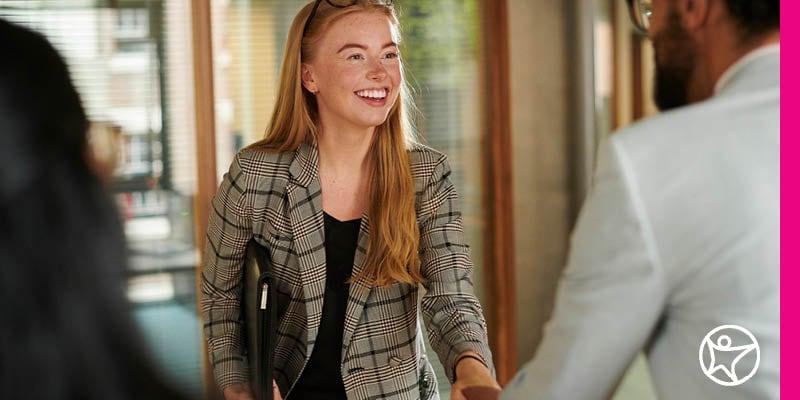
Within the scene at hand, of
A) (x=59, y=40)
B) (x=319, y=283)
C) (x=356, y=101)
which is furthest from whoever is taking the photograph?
(x=59, y=40)

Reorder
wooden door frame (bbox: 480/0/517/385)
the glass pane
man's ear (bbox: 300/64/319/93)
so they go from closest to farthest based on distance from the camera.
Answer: man's ear (bbox: 300/64/319/93), the glass pane, wooden door frame (bbox: 480/0/517/385)

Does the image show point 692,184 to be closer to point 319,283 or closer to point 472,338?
point 472,338

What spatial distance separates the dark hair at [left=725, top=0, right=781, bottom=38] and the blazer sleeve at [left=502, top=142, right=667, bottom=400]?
0.55 feet

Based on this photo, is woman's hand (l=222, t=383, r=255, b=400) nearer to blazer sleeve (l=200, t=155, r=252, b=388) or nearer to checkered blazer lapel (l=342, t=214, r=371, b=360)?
blazer sleeve (l=200, t=155, r=252, b=388)

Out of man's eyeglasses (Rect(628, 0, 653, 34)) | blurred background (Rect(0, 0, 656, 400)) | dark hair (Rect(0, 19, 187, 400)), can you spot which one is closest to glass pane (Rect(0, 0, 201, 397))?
blurred background (Rect(0, 0, 656, 400))

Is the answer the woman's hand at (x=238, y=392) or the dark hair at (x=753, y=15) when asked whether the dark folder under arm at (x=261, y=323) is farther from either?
the dark hair at (x=753, y=15)

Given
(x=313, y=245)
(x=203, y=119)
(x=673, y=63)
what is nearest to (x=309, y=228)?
(x=313, y=245)

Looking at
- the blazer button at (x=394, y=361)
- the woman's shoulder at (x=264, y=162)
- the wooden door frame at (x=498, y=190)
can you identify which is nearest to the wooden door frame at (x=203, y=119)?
the wooden door frame at (x=498, y=190)

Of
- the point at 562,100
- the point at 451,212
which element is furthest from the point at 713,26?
the point at 562,100

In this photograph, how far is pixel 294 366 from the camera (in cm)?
175

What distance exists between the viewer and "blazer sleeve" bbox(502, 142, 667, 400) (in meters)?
0.82

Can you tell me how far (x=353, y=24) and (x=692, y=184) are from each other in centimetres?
118

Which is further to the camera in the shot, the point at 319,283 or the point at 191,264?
the point at 191,264

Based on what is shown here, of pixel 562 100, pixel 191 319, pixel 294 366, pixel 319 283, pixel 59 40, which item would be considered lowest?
pixel 191 319
